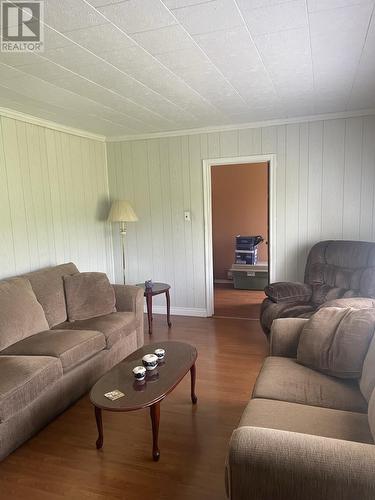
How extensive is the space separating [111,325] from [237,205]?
13.1 ft

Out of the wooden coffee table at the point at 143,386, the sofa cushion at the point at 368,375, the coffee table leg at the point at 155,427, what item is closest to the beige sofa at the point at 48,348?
the wooden coffee table at the point at 143,386

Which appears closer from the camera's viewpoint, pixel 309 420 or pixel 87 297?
pixel 309 420

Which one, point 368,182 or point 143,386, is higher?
point 368,182

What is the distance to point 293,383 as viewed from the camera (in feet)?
6.56

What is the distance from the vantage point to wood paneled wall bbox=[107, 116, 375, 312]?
3.96m

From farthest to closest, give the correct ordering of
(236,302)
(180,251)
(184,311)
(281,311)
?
1. (236,302)
2. (184,311)
3. (180,251)
4. (281,311)

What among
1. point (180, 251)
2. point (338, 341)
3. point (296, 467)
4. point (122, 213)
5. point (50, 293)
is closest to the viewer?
point (296, 467)

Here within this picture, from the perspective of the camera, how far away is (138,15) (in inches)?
68.8

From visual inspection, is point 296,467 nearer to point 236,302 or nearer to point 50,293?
point 50,293

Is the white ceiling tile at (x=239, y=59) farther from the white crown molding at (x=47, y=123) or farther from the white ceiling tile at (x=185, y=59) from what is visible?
the white crown molding at (x=47, y=123)

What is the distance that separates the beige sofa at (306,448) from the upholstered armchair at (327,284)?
1.49 meters

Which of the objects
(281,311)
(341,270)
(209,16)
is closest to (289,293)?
(281,311)

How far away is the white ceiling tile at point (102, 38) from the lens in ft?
6.15

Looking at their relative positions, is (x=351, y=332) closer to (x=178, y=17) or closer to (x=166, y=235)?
(x=178, y=17)
